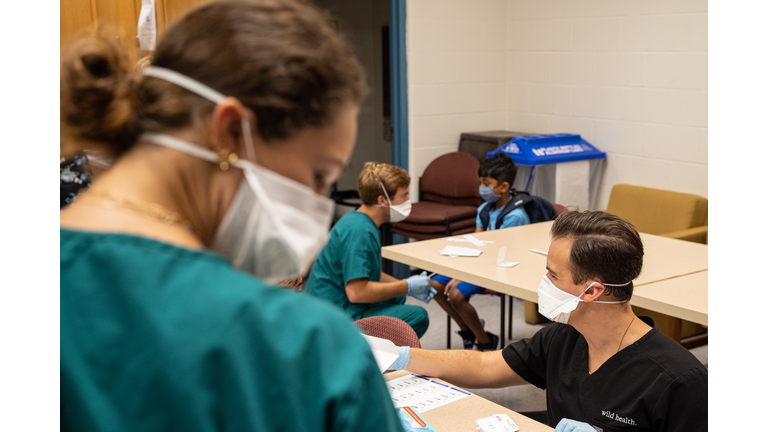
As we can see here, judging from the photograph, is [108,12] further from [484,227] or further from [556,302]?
[556,302]

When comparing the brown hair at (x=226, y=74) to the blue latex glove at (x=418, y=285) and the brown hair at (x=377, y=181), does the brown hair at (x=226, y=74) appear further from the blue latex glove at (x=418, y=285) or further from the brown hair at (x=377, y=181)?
the blue latex glove at (x=418, y=285)

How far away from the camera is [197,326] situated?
0.55 metres

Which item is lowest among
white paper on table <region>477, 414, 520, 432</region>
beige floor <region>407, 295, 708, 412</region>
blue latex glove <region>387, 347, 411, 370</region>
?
beige floor <region>407, 295, 708, 412</region>

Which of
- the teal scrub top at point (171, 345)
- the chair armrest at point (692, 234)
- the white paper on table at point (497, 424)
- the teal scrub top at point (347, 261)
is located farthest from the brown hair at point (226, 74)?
the chair armrest at point (692, 234)

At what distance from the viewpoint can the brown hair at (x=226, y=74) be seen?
24.0 inches

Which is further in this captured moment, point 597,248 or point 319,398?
point 597,248

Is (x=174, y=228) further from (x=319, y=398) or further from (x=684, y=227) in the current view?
(x=684, y=227)

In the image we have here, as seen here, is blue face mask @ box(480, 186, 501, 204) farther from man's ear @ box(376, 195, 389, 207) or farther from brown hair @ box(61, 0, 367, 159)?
brown hair @ box(61, 0, 367, 159)

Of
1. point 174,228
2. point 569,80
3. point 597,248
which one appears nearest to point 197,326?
point 174,228

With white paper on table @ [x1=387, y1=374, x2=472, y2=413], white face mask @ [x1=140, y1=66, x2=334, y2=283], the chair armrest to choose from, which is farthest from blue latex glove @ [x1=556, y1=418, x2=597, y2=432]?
the chair armrest

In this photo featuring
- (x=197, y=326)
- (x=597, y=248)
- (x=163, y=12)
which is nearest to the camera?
(x=197, y=326)

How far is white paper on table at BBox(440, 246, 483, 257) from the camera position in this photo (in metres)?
3.39

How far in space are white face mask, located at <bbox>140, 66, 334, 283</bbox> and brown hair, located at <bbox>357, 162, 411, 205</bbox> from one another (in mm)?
2476
